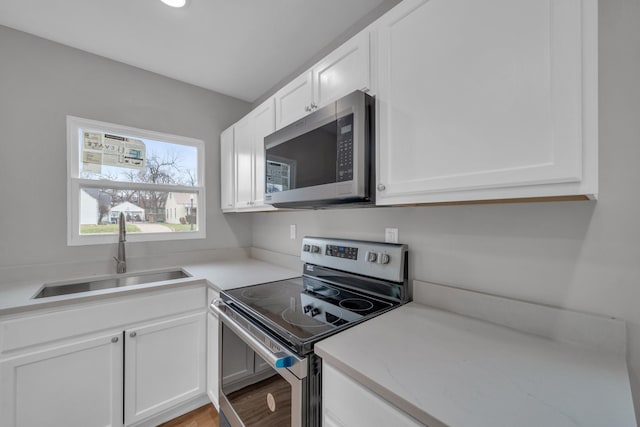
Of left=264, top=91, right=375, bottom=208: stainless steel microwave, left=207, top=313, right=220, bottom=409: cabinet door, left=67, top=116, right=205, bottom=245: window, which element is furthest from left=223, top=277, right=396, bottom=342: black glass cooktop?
left=67, top=116, right=205, bottom=245: window

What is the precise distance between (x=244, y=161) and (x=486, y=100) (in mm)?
1725

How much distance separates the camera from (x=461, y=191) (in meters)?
0.85

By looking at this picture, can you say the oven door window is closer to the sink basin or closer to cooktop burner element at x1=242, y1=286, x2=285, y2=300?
cooktop burner element at x1=242, y1=286, x2=285, y2=300

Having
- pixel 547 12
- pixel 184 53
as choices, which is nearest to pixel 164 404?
pixel 184 53

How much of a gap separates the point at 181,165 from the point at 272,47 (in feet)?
4.31

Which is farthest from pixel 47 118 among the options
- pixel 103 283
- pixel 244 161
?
pixel 244 161

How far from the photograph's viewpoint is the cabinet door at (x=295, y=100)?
4.70 ft

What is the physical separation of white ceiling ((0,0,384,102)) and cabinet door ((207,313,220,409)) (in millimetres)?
1863

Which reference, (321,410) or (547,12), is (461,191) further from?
(321,410)

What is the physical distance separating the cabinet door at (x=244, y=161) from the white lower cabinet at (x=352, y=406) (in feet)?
4.77

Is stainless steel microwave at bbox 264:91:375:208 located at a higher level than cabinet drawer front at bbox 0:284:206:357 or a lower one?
higher

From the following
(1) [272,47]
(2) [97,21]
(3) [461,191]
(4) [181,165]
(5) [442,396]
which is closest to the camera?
(5) [442,396]

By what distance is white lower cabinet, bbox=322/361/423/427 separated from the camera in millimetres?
648

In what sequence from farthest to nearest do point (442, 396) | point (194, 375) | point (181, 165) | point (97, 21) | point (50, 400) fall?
point (181, 165) → point (194, 375) → point (97, 21) → point (50, 400) → point (442, 396)
